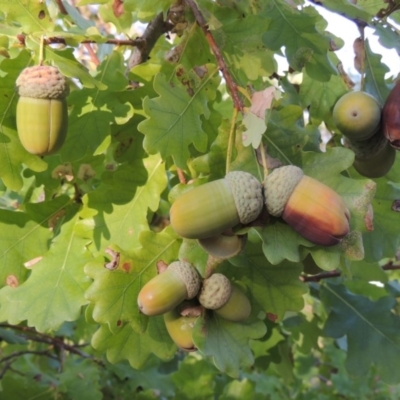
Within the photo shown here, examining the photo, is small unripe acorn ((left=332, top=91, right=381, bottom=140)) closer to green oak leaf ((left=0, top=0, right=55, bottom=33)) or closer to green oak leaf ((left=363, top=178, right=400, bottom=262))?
green oak leaf ((left=363, top=178, right=400, bottom=262))

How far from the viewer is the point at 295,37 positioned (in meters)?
1.50

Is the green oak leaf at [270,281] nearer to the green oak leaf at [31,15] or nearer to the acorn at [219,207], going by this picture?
the acorn at [219,207]

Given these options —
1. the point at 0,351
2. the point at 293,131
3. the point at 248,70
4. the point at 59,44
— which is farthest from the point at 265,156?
the point at 0,351

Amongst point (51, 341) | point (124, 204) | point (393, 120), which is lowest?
point (51, 341)

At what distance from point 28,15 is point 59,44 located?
10 centimetres

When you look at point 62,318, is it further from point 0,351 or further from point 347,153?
point 0,351

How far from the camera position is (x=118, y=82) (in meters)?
1.57

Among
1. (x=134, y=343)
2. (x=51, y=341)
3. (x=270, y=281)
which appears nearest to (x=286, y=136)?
(x=270, y=281)

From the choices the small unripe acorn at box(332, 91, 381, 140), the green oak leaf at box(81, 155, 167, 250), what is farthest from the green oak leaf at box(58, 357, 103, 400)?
the small unripe acorn at box(332, 91, 381, 140)

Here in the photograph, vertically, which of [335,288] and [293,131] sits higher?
[293,131]

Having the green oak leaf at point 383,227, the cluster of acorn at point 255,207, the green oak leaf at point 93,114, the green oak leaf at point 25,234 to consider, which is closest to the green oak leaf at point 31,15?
the green oak leaf at point 93,114

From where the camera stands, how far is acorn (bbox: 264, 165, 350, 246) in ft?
3.48

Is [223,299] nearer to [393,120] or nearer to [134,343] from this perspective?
[134,343]

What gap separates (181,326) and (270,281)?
1.00ft
